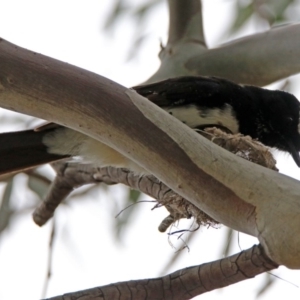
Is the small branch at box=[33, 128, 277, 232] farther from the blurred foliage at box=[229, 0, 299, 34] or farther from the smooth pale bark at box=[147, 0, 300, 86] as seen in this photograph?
the blurred foliage at box=[229, 0, 299, 34]

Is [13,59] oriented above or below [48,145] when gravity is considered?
below

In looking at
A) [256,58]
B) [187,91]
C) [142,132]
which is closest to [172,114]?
[187,91]

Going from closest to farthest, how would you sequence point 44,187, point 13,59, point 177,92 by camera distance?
point 13,59 → point 177,92 → point 44,187

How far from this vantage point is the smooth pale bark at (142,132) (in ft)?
3.99

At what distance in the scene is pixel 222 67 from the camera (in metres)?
2.24

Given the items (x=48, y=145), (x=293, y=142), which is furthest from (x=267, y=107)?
(x=48, y=145)

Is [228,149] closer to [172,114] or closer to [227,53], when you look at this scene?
[172,114]

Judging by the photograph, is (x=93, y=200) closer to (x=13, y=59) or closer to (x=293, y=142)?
(x=293, y=142)

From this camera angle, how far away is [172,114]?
79.0 inches

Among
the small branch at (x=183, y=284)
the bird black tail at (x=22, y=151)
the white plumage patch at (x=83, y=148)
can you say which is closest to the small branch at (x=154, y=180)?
the white plumage patch at (x=83, y=148)

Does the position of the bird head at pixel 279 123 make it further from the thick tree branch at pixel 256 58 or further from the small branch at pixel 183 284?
the small branch at pixel 183 284

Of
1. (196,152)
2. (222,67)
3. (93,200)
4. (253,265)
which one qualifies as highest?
(93,200)

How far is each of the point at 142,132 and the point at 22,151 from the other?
0.80 meters

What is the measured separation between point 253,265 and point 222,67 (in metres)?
1.12
